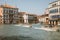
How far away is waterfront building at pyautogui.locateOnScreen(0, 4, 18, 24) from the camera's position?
74000mm

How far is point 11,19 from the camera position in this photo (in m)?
76.6

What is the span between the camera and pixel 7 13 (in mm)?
75125

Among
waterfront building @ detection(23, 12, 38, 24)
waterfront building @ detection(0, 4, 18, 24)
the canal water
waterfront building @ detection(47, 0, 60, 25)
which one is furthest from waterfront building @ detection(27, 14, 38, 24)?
the canal water

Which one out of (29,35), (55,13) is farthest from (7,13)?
(29,35)

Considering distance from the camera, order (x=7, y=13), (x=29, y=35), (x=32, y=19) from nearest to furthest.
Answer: (x=29, y=35)
(x=7, y=13)
(x=32, y=19)

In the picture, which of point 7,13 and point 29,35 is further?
point 7,13

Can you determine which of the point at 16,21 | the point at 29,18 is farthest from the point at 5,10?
the point at 29,18

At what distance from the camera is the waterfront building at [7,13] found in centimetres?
7400

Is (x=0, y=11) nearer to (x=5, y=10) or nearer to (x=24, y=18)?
(x=5, y=10)

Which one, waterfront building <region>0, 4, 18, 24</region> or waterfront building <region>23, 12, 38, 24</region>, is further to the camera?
waterfront building <region>23, 12, 38, 24</region>

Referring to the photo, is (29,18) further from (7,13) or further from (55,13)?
(55,13)

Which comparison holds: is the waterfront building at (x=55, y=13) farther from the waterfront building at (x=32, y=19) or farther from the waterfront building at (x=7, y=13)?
the waterfront building at (x=32, y=19)

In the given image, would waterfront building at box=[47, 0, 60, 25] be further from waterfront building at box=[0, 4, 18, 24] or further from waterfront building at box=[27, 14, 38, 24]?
waterfront building at box=[27, 14, 38, 24]

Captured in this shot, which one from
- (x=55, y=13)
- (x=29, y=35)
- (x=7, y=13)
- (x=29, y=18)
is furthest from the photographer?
(x=29, y=18)
